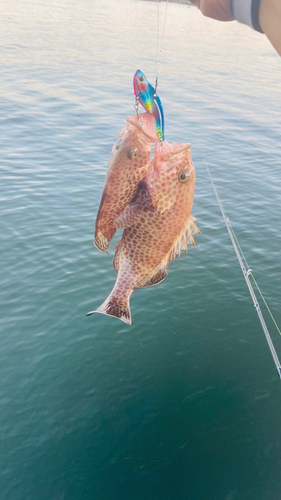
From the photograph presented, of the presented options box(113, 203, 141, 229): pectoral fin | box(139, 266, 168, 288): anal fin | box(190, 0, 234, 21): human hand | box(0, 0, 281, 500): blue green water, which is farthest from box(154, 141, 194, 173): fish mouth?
box(0, 0, 281, 500): blue green water

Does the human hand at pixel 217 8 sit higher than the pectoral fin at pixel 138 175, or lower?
higher

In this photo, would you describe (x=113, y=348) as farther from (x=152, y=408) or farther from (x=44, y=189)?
(x=44, y=189)

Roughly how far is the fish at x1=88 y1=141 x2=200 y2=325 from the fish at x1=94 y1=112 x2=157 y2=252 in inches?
3.2

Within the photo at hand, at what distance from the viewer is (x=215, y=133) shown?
27.9 metres

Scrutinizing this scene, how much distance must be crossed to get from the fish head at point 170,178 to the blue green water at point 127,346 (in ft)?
26.3

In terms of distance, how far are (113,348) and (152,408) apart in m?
2.06

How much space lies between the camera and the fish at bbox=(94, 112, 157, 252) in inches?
144

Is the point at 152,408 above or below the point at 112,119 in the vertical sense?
below

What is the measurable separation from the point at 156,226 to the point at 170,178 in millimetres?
427

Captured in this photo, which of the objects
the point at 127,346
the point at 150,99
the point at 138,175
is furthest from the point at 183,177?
the point at 127,346

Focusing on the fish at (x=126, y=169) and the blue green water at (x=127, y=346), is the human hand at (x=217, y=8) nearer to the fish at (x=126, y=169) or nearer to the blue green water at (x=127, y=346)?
the fish at (x=126, y=169)

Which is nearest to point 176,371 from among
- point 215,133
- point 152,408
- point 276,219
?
point 152,408

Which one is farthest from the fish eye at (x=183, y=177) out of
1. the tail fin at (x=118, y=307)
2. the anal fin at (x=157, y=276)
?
the tail fin at (x=118, y=307)

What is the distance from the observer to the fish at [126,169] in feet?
12.0
